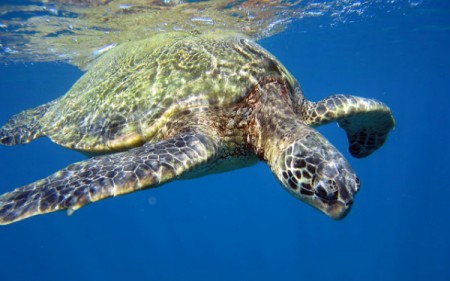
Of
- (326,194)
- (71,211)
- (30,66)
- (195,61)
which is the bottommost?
(30,66)

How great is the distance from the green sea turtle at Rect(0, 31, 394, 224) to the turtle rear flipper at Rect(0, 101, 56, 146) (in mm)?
33

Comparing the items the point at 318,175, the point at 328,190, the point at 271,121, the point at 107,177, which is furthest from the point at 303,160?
the point at 107,177

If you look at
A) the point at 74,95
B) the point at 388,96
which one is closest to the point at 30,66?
the point at 74,95

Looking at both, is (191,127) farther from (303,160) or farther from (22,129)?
(22,129)

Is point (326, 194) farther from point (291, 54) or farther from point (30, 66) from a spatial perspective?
point (291, 54)

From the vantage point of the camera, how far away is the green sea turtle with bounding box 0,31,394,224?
3248 millimetres

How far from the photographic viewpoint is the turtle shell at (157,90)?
4.98 m

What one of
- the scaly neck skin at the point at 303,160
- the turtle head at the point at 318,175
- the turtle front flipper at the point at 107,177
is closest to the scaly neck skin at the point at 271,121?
the scaly neck skin at the point at 303,160

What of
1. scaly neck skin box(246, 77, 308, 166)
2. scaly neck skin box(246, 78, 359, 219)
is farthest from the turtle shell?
scaly neck skin box(246, 78, 359, 219)

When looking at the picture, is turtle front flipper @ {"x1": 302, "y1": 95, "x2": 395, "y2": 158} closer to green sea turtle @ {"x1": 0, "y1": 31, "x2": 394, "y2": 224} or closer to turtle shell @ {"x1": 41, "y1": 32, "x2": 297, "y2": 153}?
green sea turtle @ {"x1": 0, "y1": 31, "x2": 394, "y2": 224}

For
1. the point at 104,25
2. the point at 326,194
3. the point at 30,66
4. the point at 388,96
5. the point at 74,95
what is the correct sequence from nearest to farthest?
the point at 326,194, the point at 74,95, the point at 104,25, the point at 30,66, the point at 388,96

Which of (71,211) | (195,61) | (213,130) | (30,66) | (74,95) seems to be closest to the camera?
(71,211)

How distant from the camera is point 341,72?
41.9 meters

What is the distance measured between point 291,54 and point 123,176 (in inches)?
1119
